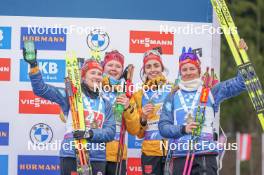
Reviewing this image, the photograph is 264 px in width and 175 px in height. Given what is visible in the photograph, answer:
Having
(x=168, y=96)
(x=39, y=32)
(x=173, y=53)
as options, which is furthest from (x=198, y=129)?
(x=39, y=32)

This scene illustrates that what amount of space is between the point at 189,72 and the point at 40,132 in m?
1.66

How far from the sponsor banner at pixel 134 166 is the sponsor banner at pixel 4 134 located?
3.99 feet

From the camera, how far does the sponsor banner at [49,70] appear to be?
920 centimetres

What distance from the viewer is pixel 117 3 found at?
9.30 meters

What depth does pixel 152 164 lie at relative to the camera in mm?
9008

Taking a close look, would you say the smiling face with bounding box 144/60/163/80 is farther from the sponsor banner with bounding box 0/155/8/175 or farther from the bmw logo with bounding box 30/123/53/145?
the sponsor banner with bounding box 0/155/8/175

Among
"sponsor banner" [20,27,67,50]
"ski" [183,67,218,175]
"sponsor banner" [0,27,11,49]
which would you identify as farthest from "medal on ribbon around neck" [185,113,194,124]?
"sponsor banner" [0,27,11,49]

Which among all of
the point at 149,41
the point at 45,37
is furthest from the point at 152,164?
the point at 45,37

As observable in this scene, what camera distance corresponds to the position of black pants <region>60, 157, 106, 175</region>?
8445mm

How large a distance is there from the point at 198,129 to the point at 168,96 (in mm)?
570

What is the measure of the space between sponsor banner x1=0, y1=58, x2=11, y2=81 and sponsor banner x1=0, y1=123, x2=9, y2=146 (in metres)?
0.46

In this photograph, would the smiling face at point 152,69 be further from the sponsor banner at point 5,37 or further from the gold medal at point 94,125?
the sponsor banner at point 5,37

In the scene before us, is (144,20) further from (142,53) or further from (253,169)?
(253,169)

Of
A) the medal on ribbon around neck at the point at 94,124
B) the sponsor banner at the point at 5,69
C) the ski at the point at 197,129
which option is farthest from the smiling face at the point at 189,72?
the sponsor banner at the point at 5,69
